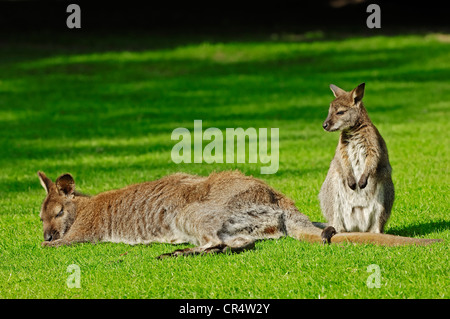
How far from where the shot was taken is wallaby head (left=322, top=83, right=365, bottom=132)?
23.5 ft

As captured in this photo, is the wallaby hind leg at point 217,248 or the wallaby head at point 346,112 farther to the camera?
the wallaby head at point 346,112

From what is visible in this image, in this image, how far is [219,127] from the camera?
15.5 m

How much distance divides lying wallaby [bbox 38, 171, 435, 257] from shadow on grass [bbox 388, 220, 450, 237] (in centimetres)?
70

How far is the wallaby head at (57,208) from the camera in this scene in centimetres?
755

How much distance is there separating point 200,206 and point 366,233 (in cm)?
145

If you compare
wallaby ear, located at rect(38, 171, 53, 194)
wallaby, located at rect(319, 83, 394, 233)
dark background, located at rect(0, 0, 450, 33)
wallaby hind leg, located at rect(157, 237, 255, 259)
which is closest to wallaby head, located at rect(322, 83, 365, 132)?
wallaby, located at rect(319, 83, 394, 233)

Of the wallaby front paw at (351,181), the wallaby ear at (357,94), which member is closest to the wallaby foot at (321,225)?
the wallaby front paw at (351,181)

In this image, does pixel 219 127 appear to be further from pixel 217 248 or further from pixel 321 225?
pixel 217 248

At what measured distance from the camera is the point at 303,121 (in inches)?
630

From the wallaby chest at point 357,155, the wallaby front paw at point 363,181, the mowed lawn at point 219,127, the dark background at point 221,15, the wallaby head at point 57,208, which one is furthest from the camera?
the dark background at point 221,15

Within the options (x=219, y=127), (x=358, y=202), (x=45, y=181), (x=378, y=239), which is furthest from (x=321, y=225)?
(x=219, y=127)

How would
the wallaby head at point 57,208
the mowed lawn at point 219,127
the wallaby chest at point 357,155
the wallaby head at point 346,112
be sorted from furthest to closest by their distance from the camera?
the wallaby head at point 57,208
the wallaby head at point 346,112
the wallaby chest at point 357,155
the mowed lawn at point 219,127

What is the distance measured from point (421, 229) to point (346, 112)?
127cm

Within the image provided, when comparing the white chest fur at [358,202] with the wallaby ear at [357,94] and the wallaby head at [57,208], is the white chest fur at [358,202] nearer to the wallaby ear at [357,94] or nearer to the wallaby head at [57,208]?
the wallaby ear at [357,94]
